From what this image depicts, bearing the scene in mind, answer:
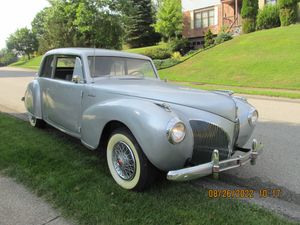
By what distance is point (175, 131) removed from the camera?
3514 millimetres

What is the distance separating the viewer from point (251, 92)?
13.9m

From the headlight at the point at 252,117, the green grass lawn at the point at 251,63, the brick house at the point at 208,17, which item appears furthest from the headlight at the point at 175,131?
the brick house at the point at 208,17

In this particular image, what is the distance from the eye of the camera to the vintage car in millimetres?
3559

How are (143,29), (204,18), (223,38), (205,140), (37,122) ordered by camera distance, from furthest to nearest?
(143,29) < (204,18) < (223,38) < (37,122) < (205,140)

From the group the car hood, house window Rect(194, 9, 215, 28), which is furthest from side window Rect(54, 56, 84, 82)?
house window Rect(194, 9, 215, 28)

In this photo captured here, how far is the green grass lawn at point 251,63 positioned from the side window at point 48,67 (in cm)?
1169

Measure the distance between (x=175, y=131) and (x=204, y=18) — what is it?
35.2m

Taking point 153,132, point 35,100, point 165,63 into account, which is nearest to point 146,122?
point 153,132

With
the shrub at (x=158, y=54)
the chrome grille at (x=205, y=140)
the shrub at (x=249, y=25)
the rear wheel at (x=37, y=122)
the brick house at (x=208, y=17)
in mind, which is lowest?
the rear wheel at (x=37, y=122)

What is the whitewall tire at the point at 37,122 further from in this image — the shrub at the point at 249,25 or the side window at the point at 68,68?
the shrub at the point at 249,25

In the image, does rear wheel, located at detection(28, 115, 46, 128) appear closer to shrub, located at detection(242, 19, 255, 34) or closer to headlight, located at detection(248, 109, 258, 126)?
headlight, located at detection(248, 109, 258, 126)

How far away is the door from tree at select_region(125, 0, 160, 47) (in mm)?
36223

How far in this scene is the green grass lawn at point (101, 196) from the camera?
3367mm

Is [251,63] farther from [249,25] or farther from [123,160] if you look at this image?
[123,160]
